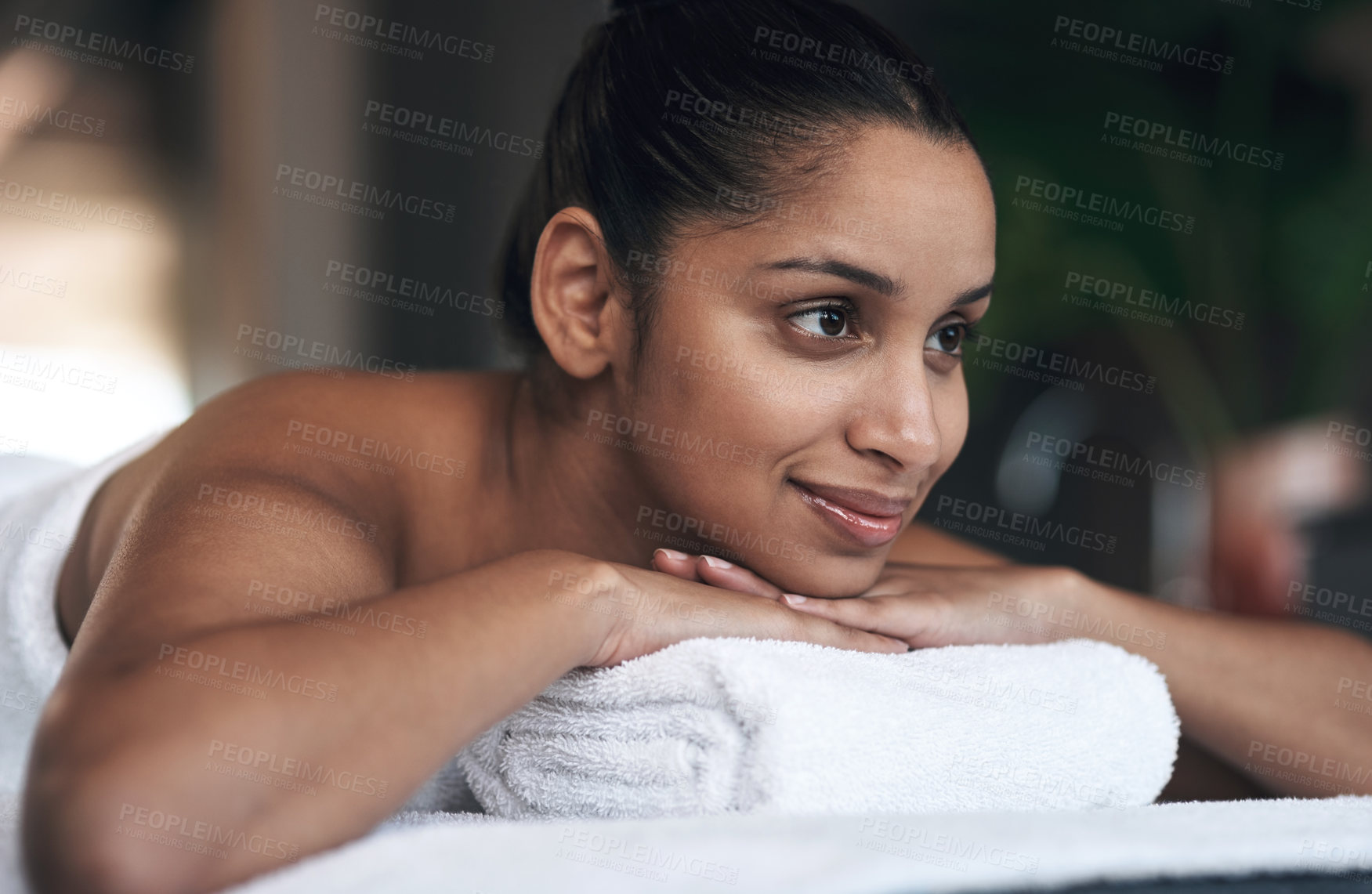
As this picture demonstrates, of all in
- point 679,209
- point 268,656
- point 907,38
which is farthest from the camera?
point 907,38

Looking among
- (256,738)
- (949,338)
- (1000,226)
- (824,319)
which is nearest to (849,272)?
(824,319)

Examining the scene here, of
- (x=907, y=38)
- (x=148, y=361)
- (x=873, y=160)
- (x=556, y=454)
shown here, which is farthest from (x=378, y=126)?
(x=873, y=160)

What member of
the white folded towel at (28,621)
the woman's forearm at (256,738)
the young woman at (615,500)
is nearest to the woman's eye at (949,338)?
the young woman at (615,500)

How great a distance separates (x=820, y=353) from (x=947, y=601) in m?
0.26

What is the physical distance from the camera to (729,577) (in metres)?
0.83

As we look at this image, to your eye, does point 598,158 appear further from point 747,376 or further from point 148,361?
point 148,361

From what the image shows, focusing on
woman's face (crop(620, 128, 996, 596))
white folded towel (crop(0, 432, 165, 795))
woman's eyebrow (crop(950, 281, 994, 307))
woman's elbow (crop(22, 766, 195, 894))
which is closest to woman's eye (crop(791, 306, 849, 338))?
woman's face (crop(620, 128, 996, 596))

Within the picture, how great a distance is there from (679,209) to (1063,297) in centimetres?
181

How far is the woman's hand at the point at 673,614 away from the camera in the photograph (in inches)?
26.1

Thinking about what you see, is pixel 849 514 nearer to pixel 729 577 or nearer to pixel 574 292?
pixel 729 577

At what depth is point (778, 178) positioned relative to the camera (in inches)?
33.8

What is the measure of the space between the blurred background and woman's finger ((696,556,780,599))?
1541 millimetres

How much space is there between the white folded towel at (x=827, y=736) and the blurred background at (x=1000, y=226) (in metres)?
1.62

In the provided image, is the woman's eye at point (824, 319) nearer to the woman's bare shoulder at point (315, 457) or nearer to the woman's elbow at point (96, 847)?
the woman's bare shoulder at point (315, 457)
